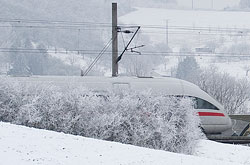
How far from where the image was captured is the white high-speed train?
704 inches

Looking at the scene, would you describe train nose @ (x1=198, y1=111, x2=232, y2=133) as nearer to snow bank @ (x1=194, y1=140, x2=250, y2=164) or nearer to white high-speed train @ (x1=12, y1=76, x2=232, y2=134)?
white high-speed train @ (x1=12, y1=76, x2=232, y2=134)

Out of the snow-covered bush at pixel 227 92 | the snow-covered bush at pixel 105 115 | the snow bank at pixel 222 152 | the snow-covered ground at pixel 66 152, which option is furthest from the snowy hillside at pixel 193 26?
the snow-covered ground at pixel 66 152

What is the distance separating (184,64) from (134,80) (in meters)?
69.8

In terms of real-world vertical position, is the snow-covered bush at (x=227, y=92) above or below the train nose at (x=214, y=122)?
below

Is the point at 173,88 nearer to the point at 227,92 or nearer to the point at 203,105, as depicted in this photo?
the point at 203,105

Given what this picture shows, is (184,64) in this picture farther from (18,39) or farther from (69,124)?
(69,124)

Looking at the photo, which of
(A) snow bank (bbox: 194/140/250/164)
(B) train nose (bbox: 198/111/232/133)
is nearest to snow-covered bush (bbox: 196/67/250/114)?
(B) train nose (bbox: 198/111/232/133)

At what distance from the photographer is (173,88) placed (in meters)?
18.5

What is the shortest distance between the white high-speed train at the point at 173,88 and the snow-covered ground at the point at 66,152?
24.6ft

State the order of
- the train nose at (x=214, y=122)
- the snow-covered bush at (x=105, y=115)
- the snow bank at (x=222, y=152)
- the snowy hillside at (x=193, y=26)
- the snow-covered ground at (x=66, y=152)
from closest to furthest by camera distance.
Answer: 1. the snow-covered ground at (x=66, y=152)
2. the snow-covered bush at (x=105, y=115)
3. the snow bank at (x=222, y=152)
4. the train nose at (x=214, y=122)
5. the snowy hillside at (x=193, y=26)

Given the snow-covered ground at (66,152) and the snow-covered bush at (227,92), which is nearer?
the snow-covered ground at (66,152)

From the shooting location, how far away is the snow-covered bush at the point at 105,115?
40.8 feet

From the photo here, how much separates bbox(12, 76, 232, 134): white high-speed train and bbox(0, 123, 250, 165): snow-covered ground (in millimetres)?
7495

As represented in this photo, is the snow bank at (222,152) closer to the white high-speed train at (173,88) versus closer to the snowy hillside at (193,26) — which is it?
the white high-speed train at (173,88)
